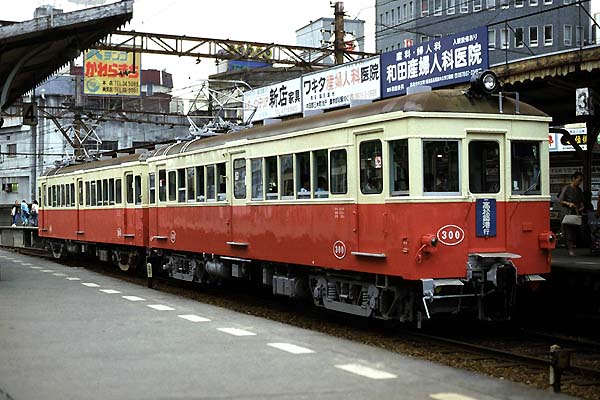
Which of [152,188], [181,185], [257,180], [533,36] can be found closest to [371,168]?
[257,180]

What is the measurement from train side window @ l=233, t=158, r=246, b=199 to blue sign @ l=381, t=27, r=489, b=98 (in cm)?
437

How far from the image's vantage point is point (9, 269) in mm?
23750

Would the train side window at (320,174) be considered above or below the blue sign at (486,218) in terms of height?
above

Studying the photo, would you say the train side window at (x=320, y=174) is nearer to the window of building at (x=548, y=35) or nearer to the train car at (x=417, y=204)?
the train car at (x=417, y=204)

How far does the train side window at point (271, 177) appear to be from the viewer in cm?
1386

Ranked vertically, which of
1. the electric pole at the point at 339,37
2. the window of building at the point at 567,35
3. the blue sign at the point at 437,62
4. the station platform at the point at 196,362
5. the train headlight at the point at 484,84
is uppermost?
the window of building at the point at 567,35

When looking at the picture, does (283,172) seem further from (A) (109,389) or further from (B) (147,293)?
(A) (109,389)

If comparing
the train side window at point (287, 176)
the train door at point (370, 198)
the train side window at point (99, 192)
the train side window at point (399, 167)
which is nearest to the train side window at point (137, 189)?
the train side window at point (99, 192)

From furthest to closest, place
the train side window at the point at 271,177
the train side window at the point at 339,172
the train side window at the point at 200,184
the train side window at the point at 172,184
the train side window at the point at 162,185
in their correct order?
the train side window at the point at 162,185 → the train side window at the point at 172,184 → the train side window at the point at 200,184 → the train side window at the point at 271,177 → the train side window at the point at 339,172

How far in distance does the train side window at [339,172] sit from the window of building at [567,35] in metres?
55.5

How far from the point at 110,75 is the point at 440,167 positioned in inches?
1081

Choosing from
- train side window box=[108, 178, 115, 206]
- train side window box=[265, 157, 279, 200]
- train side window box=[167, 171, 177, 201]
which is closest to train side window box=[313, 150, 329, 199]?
train side window box=[265, 157, 279, 200]

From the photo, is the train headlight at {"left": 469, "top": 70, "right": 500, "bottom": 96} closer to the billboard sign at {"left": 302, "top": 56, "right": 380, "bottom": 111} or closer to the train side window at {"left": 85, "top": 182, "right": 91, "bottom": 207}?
the billboard sign at {"left": 302, "top": 56, "right": 380, "bottom": 111}

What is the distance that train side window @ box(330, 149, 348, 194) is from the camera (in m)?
12.0
